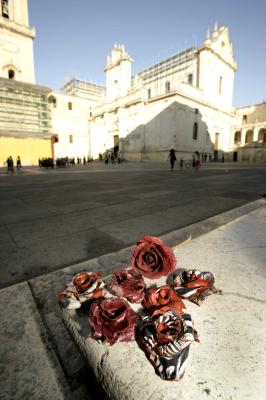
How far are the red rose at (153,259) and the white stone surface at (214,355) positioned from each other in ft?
0.69

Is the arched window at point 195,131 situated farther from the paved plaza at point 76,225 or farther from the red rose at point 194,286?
the red rose at point 194,286

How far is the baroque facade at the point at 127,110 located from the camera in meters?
25.3

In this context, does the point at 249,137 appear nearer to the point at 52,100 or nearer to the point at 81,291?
the point at 52,100

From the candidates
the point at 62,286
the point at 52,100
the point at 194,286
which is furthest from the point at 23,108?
the point at 194,286

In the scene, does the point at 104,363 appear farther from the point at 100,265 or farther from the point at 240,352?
the point at 100,265

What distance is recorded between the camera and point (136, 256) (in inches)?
46.9

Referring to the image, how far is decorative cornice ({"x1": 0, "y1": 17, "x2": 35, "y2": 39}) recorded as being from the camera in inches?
993

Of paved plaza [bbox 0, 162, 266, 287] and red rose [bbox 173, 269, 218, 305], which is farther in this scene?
paved plaza [bbox 0, 162, 266, 287]

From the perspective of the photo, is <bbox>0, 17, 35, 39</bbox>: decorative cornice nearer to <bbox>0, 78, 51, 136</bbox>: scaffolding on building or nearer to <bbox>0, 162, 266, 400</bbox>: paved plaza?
<bbox>0, 78, 51, 136</bbox>: scaffolding on building

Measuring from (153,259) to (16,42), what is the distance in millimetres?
35501

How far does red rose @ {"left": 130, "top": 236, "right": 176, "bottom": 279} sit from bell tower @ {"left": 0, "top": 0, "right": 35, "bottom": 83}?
32770 millimetres

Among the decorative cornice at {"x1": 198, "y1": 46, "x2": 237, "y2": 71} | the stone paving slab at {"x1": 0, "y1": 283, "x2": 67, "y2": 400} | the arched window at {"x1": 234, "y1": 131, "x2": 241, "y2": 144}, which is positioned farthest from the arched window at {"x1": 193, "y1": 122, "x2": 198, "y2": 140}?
the stone paving slab at {"x1": 0, "y1": 283, "x2": 67, "y2": 400}

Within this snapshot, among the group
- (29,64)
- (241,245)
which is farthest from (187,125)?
(241,245)

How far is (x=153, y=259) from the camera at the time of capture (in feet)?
3.80
